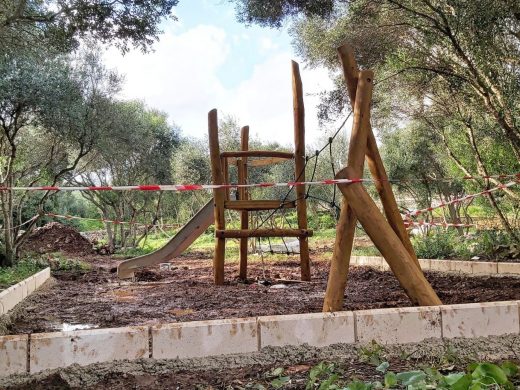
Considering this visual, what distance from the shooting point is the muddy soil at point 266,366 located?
2480mm

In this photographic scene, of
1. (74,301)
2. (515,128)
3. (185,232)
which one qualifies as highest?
(515,128)

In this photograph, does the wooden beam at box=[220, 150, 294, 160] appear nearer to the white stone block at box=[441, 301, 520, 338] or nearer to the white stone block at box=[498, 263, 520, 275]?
the white stone block at box=[498, 263, 520, 275]

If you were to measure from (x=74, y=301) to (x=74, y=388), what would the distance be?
119 inches

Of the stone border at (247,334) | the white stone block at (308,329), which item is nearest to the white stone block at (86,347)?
the stone border at (247,334)

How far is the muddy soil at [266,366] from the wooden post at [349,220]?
574 millimetres

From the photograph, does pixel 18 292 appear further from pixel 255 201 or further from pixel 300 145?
pixel 300 145

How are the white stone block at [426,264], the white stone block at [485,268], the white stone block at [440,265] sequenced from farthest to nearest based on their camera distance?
the white stone block at [426,264]
the white stone block at [440,265]
the white stone block at [485,268]

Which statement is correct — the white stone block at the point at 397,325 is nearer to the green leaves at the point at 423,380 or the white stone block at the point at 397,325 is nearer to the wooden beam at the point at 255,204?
the green leaves at the point at 423,380

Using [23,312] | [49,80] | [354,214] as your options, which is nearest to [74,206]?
[49,80]

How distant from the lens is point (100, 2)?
6.68 metres

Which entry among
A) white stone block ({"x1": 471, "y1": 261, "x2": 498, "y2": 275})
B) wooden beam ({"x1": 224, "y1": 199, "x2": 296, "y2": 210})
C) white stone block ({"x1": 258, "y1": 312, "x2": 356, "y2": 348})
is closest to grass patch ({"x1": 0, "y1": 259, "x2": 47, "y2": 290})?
wooden beam ({"x1": 224, "y1": 199, "x2": 296, "y2": 210})

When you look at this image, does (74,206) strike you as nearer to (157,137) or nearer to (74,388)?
(157,137)

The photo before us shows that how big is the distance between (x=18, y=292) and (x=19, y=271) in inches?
101

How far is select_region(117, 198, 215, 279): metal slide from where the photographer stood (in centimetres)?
730
